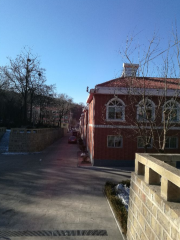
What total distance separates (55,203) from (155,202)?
5226 mm

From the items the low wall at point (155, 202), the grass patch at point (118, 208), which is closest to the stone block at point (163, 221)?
the low wall at point (155, 202)

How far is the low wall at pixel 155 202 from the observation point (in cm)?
251

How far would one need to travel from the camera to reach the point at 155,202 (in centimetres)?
299

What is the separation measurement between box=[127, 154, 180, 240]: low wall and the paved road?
1.76 meters

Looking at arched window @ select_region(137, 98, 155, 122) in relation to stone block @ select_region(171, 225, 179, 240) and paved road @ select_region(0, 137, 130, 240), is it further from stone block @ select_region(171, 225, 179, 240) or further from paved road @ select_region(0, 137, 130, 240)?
stone block @ select_region(171, 225, 179, 240)

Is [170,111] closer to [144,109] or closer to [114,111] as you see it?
[144,109]

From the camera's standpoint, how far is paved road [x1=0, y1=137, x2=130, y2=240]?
5.55m

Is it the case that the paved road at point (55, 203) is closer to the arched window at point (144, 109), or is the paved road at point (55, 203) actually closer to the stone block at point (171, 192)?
the stone block at point (171, 192)

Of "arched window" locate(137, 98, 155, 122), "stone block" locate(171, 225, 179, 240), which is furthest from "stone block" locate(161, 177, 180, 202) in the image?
"arched window" locate(137, 98, 155, 122)

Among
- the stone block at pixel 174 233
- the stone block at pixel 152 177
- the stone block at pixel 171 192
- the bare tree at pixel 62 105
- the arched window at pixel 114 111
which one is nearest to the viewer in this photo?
the stone block at pixel 174 233

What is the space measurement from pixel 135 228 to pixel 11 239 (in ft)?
10.1

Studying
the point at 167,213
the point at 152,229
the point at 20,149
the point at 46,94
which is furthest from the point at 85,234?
the point at 46,94

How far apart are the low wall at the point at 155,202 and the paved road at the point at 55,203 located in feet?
5.79

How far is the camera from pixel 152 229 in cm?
303
